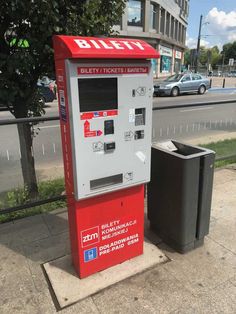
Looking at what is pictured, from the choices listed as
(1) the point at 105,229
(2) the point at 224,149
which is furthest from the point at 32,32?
(2) the point at 224,149

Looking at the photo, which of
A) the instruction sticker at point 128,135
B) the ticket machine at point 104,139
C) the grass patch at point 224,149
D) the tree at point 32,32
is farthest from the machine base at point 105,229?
the grass patch at point 224,149

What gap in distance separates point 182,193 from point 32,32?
2286 mm

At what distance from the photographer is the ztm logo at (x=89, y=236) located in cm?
244

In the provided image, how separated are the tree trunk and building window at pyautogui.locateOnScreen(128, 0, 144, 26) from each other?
100 ft

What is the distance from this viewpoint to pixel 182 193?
8.79ft

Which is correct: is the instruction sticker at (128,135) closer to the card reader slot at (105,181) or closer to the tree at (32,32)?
the card reader slot at (105,181)

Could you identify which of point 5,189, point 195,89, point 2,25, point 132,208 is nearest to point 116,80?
point 132,208

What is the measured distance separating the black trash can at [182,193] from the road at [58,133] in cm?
155

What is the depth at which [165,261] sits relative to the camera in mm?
2773

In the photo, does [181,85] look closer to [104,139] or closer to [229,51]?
[104,139]

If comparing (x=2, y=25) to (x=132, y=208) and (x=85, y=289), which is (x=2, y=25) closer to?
(x=132, y=208)

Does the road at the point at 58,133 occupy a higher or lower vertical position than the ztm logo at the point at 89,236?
higher

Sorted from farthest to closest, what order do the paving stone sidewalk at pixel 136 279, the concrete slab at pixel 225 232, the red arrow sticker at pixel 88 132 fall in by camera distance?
the concrete slab at pixel 225 232, the paving stone sidewalk at pixel 136 279, the red arrow sticker at pixel 88 132

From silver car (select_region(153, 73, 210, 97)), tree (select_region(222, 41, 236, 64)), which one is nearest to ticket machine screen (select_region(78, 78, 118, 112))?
silver car (select_region(153, 73, 210, 97))
